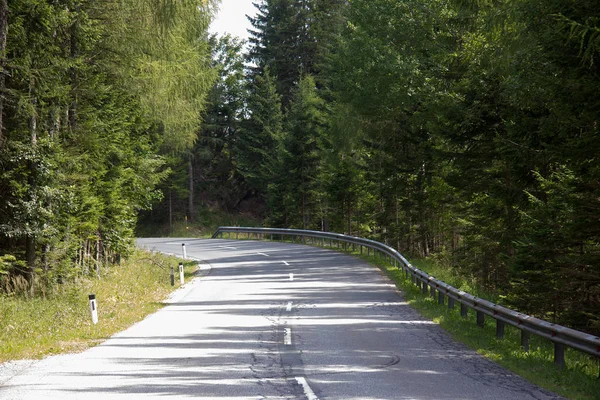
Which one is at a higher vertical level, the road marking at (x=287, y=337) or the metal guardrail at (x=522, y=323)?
the metal guardrail at (x=522, y=323)

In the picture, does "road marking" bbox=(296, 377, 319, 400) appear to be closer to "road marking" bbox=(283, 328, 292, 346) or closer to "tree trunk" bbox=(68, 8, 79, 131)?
"road marking" bbox=(283, 328, 292, 346)

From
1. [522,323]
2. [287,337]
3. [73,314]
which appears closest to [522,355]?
[522,323]

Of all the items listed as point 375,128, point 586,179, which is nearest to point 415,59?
point 375,128

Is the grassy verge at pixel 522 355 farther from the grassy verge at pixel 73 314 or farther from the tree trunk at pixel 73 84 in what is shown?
the tree trunk at pixel 73 84

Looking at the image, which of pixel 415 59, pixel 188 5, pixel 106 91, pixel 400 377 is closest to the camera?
pixel 400 377

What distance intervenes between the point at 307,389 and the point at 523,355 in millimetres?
4344

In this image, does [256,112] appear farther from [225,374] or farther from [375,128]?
[225,374]

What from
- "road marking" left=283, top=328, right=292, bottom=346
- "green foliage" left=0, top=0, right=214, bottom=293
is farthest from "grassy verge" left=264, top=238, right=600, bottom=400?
"green foliage" left=0, top=0, right=214, bottom=293

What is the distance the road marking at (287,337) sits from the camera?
41.2 feet

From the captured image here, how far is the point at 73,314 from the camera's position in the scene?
16.3 meters

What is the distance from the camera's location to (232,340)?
13062 mm

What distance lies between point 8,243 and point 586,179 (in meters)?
15.4

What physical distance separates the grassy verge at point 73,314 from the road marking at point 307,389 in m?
5.45

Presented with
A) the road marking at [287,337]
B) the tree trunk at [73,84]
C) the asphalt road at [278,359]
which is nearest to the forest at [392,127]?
the tree trunk at [73,84]
